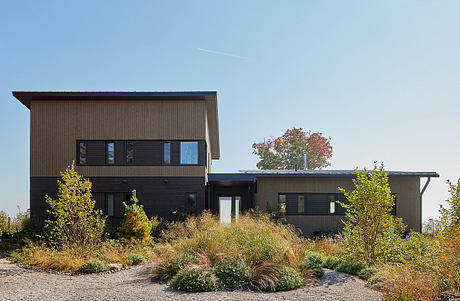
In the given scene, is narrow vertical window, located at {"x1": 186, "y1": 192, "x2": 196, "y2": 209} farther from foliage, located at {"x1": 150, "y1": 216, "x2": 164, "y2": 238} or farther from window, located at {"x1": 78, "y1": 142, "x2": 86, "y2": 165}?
window, located at {"x1": 78, "y1": 142, "x2": 86, "y2": 165}

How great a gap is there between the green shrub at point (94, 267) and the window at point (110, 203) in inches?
314

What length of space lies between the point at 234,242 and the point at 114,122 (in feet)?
35.2

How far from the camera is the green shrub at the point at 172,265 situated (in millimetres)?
8195

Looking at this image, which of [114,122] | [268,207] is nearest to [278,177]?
[268,207]

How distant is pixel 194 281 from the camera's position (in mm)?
7371

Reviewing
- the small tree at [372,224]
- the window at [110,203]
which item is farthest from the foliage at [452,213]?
the window at [110,203]

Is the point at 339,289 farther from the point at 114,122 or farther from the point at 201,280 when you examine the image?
the point at 114,122

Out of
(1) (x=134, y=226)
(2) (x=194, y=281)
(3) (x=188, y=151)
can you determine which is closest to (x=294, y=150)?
(3) (x=188, y=151)

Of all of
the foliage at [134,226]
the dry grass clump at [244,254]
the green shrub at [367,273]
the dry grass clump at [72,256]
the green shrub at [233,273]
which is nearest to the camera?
the green shrub at [233,273]

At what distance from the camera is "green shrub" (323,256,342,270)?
9.28 meters

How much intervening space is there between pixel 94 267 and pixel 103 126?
912 cm

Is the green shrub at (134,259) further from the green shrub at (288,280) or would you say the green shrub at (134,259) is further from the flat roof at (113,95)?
the flat roof at (113,95)

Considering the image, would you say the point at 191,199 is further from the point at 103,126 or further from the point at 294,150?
the point at 294,150

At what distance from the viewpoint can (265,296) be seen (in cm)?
685
